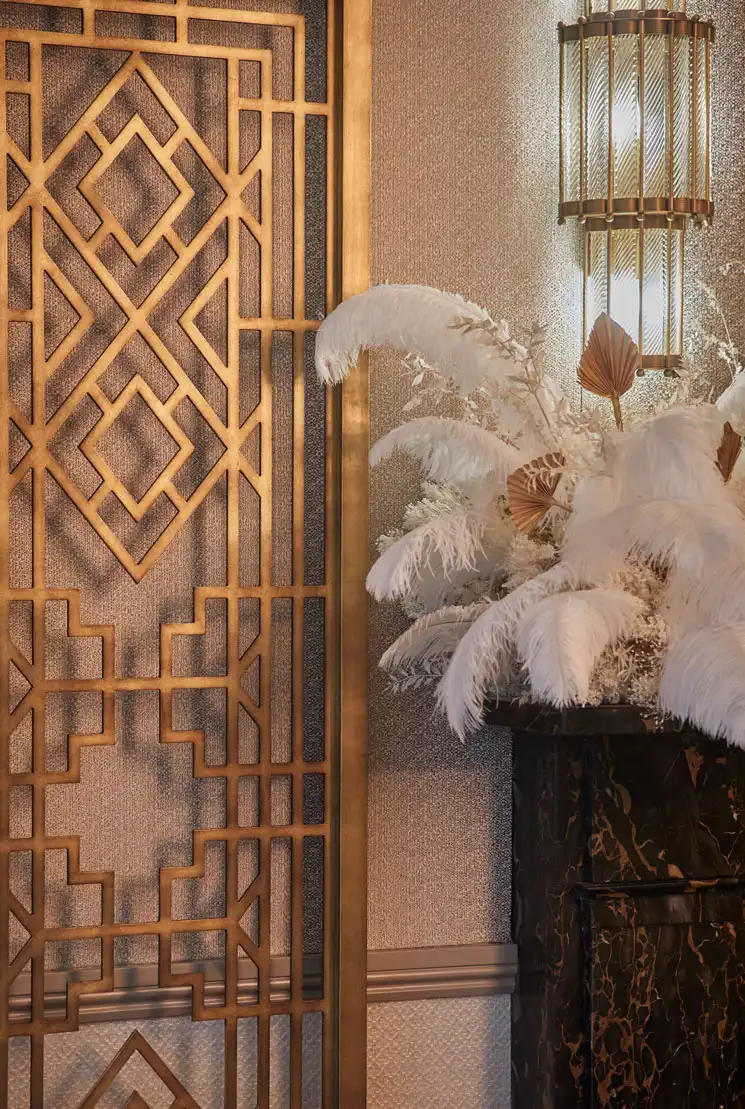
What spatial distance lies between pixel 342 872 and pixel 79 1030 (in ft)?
1.76

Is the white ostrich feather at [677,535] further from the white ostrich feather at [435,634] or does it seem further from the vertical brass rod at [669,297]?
the vertical brass rod at [669,297]

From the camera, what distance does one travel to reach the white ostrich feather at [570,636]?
67.9 inches

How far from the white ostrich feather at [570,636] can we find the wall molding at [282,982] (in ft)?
2.44

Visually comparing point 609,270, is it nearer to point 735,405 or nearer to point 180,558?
point 735,405

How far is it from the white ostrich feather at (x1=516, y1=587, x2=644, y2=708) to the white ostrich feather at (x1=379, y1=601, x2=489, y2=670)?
22 centimetres

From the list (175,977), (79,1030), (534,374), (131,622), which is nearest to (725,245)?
(534,374)

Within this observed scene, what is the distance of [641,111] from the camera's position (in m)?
2.27

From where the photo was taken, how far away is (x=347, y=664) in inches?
86.8

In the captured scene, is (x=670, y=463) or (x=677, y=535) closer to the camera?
(x=677, y=535)

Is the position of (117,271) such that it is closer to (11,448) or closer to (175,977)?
(11,448)

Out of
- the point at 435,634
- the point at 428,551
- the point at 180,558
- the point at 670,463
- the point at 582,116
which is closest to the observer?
the point at 670,463

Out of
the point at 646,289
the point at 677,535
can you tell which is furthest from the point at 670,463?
the point at 646,289

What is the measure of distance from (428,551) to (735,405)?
616 millimetres

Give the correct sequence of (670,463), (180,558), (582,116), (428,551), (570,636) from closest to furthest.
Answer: (570,636)
(670,463)
(428,551)
(180,558)
(582,116)
